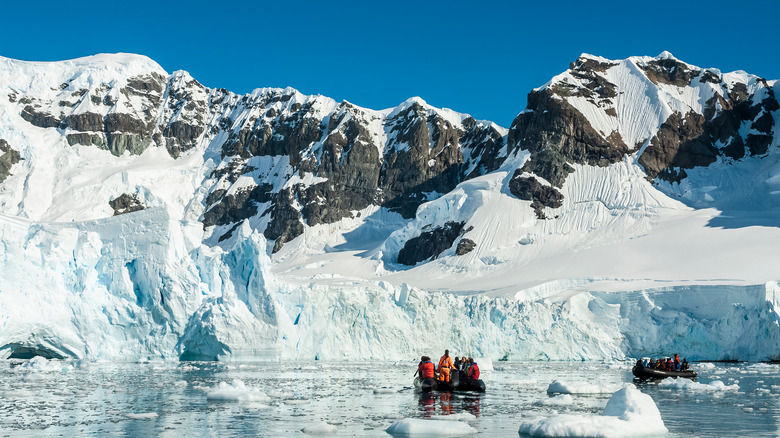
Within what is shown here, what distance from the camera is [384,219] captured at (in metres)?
166

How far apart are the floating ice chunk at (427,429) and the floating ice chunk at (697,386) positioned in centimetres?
1913

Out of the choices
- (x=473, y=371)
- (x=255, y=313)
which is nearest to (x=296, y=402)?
(x=473, y=371)

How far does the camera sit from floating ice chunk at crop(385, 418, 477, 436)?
19.9 m

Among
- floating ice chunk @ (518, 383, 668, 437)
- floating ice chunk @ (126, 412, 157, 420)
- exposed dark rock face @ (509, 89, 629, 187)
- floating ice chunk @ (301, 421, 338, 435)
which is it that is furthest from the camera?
exposed dark rock face @ (509, 89, 629, 187)

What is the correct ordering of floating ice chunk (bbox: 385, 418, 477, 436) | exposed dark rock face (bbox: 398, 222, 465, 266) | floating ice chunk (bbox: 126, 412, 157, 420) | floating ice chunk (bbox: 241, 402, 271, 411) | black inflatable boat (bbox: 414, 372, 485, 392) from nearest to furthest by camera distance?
floating ice chunk (bbox: 385, 418, 477, 436) → floating ice chunk (bbox: 126, 412, 157, 420) → floating ice chunk (bbox: 241, 402, 271, 411) → black inflatable boat (bbox: 414, 372, 485, 392) → exposed dark rock face (bbox: 398, 222, 465, 266)

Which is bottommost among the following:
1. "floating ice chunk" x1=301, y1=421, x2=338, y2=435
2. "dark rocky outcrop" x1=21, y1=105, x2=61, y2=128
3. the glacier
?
"floating ice chunk" x1=301, y1=421, x2=338, y2=435

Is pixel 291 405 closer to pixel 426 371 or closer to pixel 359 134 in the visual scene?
pixel 426 371

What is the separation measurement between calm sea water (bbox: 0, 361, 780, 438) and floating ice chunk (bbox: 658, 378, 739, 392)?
0.74 metres

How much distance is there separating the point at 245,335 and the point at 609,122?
105208 millimetres

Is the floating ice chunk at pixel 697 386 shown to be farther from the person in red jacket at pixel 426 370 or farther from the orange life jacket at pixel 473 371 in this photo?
the person in red jacket at pixel 426 370

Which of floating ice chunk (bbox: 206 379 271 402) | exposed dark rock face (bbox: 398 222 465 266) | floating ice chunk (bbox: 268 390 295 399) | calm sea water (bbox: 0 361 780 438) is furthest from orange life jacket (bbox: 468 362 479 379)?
exposed dark rock face (bbox: 398 222 465 266)

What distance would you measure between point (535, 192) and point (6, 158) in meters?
95.5

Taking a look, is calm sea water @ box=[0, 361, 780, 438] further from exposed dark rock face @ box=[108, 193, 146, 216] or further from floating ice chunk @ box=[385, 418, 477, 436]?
exposed dark rock face @ box=[108, 193, 146, 216]

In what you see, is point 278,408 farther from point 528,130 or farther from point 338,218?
point 338,218
